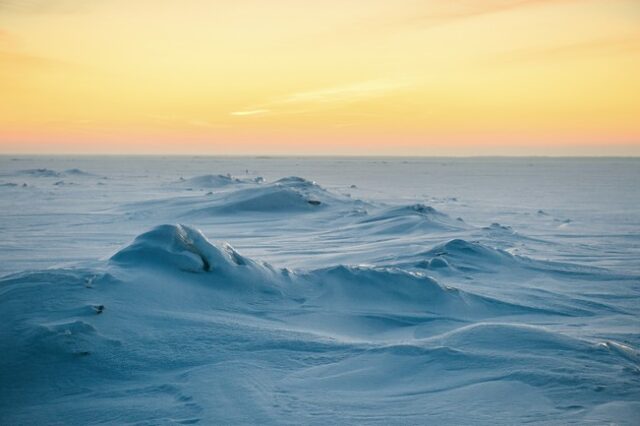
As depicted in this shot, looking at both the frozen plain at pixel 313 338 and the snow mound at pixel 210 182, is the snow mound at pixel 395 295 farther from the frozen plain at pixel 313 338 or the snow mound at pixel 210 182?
the snow mound at pixel 210 182

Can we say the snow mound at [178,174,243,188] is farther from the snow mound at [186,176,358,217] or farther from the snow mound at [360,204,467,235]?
the snow mound at [360,204,467,235]

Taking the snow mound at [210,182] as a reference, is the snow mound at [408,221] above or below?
below

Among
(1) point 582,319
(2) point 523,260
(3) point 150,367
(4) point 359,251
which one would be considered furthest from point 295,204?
(3) point 150,367

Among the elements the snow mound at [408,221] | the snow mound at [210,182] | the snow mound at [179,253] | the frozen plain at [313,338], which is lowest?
the frozen plain at [313,338]

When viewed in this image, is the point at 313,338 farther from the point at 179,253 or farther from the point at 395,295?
the point at 179,253

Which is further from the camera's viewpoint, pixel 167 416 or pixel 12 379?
pixel 12 379

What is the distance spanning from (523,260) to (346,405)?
5839 mm

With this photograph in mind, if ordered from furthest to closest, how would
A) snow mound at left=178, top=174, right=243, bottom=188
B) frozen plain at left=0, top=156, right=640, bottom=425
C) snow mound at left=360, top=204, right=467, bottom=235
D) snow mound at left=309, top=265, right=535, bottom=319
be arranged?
snow mound at left=178, top=174, right=243, bottom=188, snow mound at left=360, top=204, right=467, bottom=235, snow mound at left=309, top=265, right=535, bottom=319, frozen plain at left=0, top=156, right=640, bottom=425

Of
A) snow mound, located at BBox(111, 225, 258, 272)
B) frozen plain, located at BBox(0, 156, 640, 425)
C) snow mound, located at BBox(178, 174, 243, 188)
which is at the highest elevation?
snow mound, located at BBox(178, 174, 243, 188)

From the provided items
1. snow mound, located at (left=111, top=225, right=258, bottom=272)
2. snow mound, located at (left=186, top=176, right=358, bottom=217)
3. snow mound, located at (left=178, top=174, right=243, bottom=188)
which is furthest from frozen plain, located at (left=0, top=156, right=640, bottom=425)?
snow mound, located at (left=178, top=174, right=243, bottom=188)

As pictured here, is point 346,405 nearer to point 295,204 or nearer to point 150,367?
point 150,367

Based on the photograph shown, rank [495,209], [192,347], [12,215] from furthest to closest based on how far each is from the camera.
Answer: [495,209] < [12,215] < [192,347]

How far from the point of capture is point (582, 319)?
528 centimetres

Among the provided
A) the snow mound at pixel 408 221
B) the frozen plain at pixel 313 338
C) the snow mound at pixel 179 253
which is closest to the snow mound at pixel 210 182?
the snow mound at pixel 408 221
